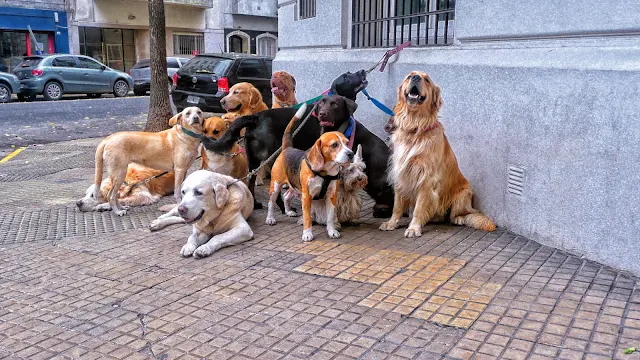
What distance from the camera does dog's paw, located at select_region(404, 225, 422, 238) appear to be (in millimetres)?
5727

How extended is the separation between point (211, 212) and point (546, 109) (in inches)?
130

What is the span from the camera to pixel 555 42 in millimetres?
5262

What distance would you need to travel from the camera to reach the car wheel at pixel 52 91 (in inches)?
910

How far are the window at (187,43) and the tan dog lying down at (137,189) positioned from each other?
1261 inches

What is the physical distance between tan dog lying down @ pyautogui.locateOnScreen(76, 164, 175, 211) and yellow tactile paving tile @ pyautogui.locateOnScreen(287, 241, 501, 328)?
280cm

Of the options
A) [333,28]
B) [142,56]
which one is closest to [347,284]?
[333,28]

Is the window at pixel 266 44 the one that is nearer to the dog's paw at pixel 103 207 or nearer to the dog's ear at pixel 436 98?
the dog's paw at pixel 103 207

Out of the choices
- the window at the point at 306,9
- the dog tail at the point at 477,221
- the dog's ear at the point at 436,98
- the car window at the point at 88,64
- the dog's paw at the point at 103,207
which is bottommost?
the dog's paw at the point at 103,207

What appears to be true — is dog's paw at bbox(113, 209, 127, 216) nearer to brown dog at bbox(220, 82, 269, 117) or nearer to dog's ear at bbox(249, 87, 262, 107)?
brown dog at bbox(220, 82, 269, 117)

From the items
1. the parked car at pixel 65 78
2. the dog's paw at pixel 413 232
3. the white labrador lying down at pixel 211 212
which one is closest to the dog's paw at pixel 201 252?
the white labrador lying down at pixel 211 212

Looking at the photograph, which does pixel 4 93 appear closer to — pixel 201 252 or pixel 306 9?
pixel 306 9

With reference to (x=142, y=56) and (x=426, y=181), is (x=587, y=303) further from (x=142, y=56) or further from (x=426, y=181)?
(x=142, y=56)

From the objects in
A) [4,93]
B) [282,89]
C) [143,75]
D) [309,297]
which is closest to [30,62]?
[4,93]

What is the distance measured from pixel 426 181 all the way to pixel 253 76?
38.9ft
